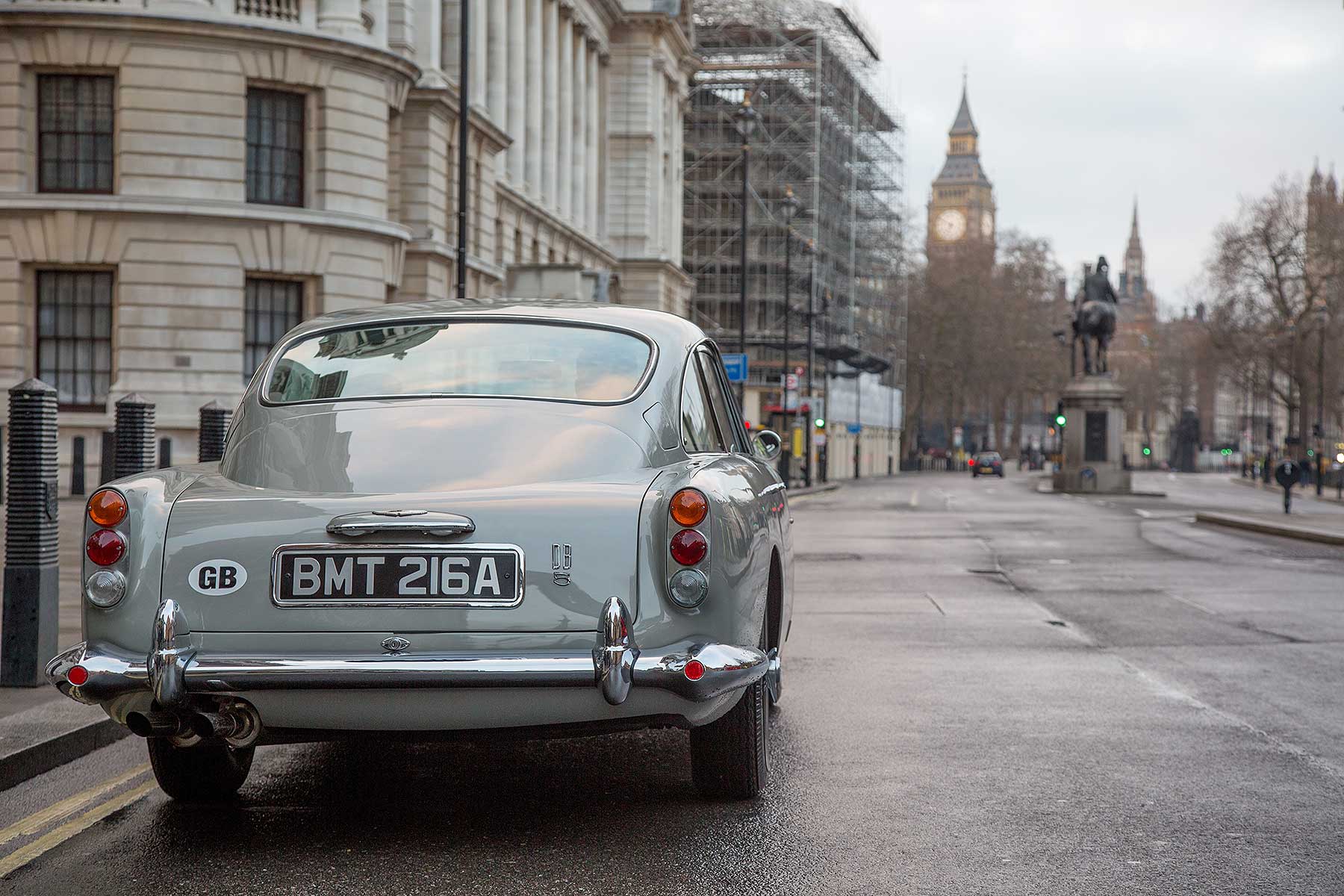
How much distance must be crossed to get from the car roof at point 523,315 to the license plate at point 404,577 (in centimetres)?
136

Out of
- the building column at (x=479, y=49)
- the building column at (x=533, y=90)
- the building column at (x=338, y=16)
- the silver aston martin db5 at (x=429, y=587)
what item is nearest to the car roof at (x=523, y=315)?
the silver aston martin db5 at (x=429, y=587)

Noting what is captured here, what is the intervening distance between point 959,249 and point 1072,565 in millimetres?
104437

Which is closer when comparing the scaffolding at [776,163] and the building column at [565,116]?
the building column at [565,116]

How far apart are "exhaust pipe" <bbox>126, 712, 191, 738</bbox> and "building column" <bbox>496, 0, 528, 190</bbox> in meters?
45.3

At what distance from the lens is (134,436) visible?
9648 mm

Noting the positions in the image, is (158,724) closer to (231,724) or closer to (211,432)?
(231,724)

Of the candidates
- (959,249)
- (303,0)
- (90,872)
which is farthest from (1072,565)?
(959,249)

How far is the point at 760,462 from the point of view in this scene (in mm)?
7301

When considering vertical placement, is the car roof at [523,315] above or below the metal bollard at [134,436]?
above

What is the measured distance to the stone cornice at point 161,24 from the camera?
95.2 feet

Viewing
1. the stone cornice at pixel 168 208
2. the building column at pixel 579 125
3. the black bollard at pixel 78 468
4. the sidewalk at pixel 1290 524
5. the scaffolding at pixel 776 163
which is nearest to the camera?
the sidewalk at pixel 1290 524

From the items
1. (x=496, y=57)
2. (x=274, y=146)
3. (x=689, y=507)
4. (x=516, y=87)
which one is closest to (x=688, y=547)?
(x=689, y=507)

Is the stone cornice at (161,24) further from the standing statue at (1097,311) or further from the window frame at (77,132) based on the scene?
the standing statue at (1097,311)

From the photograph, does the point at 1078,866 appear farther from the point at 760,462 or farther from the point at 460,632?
the point at 760,462
